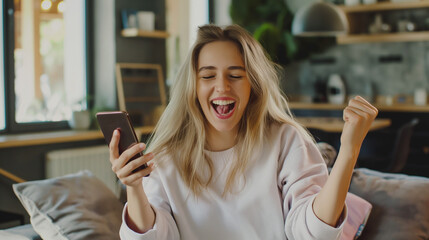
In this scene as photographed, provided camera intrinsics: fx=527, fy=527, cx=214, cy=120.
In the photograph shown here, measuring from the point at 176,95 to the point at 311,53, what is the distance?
500 cm

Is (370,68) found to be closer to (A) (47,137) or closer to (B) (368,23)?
(B) (368,23)

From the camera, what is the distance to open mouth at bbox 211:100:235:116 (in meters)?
1.64

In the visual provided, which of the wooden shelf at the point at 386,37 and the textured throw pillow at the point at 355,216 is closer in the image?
the textured throw pillow at the point at 355,216

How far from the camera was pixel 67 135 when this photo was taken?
4109 millimetres

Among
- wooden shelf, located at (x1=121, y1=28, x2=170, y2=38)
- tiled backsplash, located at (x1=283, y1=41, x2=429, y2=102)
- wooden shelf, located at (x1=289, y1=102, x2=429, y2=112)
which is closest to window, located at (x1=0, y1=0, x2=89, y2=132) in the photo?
wooden shelf, located at (x1=121, y1=28, x2=170, y2=38)

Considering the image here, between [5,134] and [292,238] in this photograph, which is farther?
[5,134]

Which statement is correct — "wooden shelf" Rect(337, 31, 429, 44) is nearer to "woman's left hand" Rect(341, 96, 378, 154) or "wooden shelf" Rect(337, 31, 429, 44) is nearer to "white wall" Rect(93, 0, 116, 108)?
"white wall" Rect(93, 0, 116, 108)

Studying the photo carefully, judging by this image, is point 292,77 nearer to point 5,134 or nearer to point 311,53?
point 311,53

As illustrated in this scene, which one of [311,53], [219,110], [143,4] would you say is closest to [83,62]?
[143,4]

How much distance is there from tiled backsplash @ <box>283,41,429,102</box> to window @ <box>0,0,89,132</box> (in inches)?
119

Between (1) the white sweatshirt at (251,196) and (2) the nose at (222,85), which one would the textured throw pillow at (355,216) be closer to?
(1) the white sweatshirt at (251,196)

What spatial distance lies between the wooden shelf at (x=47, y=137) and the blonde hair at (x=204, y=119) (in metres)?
2.30

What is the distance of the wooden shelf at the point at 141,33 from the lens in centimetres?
473

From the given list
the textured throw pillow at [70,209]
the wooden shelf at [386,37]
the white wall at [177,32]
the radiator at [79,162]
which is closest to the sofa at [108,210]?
the textured throw pillow at [70,209]
